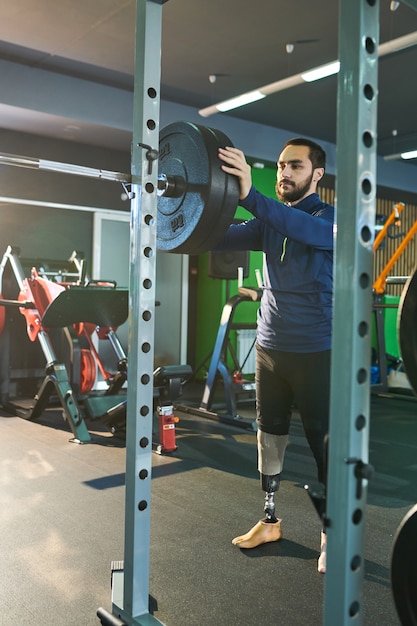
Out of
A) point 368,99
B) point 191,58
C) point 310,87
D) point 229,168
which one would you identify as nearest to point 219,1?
point 191,58

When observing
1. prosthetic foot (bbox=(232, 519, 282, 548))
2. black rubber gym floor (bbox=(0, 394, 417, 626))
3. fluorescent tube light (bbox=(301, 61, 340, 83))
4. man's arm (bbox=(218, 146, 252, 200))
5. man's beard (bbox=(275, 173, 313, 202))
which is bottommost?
black rubber gym floor (bbox=(0, 394, 417, 626))

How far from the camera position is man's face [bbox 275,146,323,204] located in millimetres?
2166

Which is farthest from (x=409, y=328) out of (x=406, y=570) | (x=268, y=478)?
(x=268, y=478)

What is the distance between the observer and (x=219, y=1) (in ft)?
14.2

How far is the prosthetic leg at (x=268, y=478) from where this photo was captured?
2.36 metres

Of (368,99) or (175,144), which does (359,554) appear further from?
(175,144)

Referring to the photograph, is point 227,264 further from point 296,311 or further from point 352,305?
point 352,305

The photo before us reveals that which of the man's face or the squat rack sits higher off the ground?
the man's face

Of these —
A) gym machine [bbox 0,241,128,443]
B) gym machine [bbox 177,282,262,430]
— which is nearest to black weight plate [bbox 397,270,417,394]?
gym machine [bbox 0,241,128,443]

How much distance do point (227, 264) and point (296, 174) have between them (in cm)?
354

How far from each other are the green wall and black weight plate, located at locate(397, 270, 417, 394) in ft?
20.9

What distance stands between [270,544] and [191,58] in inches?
173

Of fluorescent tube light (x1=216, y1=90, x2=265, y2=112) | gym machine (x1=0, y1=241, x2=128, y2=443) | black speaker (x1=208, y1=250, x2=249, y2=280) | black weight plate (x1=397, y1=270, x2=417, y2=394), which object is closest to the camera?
black weight plate (x1=397, y1=270, x2=417, y2=394)

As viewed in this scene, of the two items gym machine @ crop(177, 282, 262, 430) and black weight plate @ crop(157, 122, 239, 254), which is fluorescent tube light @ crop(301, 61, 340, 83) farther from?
black weight plate @ crop(157, 122, 239, 254)
